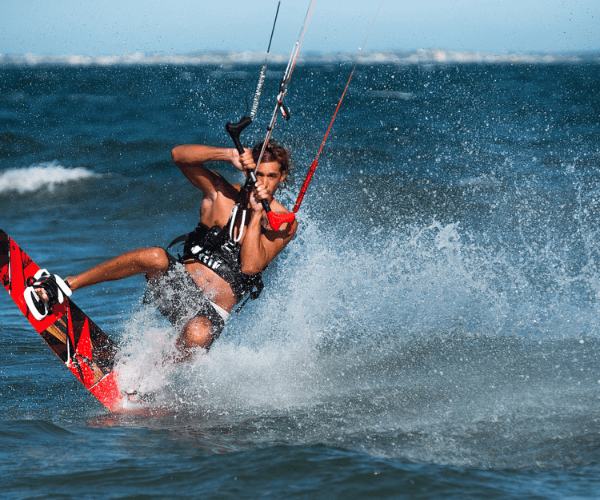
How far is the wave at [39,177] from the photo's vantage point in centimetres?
1428

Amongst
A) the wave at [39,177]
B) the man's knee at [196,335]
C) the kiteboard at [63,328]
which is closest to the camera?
the man's knee at [196,335]

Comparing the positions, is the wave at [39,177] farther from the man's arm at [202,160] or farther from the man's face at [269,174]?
the man's face at [269,174]

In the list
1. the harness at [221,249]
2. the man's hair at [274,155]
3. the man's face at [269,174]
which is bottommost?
the harness at [221,249]

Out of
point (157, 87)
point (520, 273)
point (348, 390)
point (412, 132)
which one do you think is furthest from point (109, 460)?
point (157, 87)

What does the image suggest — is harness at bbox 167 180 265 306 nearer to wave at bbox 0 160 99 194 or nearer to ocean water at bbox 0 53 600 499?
ocean water at bbox 0 53 600 499

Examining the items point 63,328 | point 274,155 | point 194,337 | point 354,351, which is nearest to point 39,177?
point 63,328

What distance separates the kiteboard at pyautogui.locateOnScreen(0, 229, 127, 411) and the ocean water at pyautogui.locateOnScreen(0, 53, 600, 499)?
0.58 ft

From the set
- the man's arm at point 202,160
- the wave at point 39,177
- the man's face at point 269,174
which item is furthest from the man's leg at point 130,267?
the wave at point 39,177

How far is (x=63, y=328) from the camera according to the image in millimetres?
4398

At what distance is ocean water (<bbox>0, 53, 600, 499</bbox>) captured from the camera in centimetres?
295

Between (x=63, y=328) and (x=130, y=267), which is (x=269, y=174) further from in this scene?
(x=63, y=328)

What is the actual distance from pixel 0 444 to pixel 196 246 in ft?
5.25

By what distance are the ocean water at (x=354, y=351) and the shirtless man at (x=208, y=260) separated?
37 centimetres

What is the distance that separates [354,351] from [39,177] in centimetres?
1183
